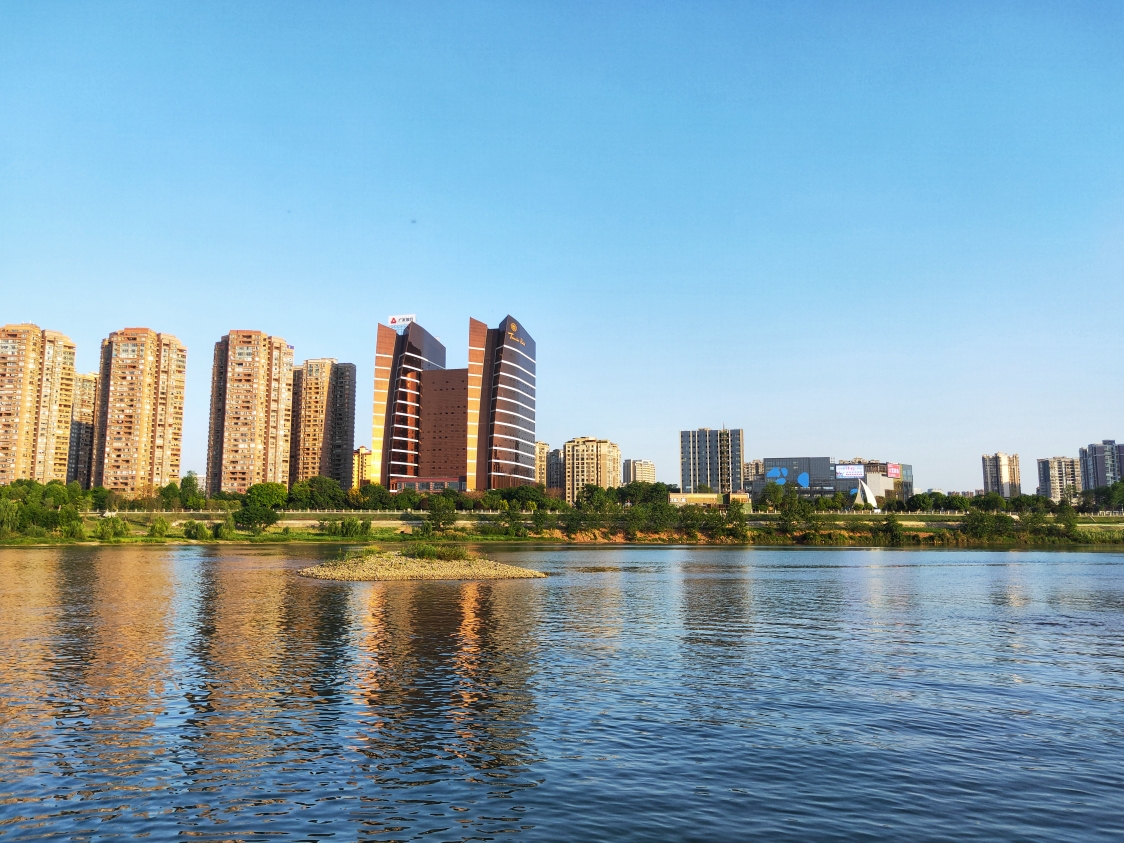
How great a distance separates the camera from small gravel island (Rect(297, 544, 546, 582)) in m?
97.4

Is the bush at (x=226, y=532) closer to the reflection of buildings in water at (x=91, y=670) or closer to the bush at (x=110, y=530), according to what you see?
the bush at (x=110, y=530)

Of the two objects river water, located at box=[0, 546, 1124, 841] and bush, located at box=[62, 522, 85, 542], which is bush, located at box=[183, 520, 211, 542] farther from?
river water, located at box=[0, 546, 1124, 841]

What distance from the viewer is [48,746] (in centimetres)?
2628

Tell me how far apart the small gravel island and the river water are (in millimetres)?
30742

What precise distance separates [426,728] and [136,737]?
969 centimetres

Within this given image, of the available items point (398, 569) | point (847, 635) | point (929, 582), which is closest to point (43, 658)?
point (847, 635)

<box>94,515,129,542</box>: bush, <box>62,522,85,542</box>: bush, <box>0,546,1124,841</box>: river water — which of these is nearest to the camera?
<box>0,546,1124,841</box>: river water

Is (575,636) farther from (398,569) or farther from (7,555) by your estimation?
(7,555)

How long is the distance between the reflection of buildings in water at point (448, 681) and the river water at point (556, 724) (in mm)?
204

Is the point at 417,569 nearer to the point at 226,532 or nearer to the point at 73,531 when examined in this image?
the point at 226,532

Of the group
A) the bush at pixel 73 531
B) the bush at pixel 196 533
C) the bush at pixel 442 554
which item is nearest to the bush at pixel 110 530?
the bush at pixel 73 531

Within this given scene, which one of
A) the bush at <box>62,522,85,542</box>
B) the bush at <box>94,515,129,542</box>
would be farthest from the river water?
the bush at <box>94,515,129,542</box>

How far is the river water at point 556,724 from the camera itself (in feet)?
67.5

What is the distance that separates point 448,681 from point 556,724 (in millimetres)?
9237
